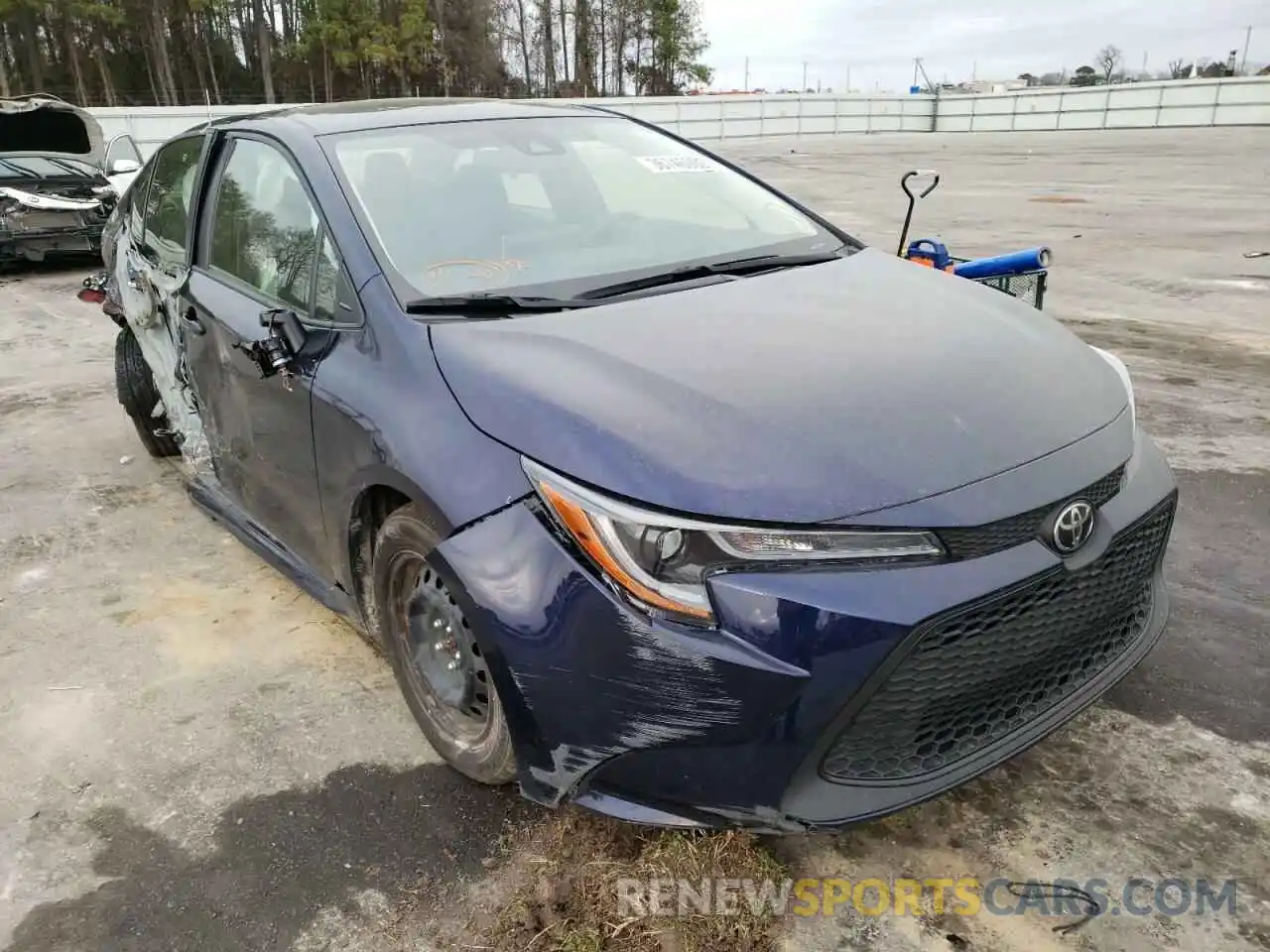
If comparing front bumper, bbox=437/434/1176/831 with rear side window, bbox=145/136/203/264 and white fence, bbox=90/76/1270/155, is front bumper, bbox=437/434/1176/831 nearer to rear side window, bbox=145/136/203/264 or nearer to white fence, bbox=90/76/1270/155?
rear side window, bbox=145/136/203/264

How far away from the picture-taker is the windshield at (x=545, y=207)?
2699 millimetres

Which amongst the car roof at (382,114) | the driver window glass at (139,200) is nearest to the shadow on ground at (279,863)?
the car roof at (382,114)

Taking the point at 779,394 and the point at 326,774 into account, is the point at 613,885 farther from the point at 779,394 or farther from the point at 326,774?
the point at 779,394

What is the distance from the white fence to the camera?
3256cm

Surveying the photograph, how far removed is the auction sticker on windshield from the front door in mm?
1182

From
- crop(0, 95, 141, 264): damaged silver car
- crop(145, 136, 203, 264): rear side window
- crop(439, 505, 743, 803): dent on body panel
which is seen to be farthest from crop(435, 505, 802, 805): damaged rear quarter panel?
crop(0, 95, 141, 264): damaged silver car

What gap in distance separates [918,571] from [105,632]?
9.43 ft

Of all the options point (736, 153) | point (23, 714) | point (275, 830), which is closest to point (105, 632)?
point (23, 714)

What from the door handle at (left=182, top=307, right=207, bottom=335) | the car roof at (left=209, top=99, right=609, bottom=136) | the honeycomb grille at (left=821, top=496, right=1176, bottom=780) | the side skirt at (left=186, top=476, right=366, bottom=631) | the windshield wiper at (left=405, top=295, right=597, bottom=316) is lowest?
the side skirt at (left=186, top=476, right=366, bottom=631)

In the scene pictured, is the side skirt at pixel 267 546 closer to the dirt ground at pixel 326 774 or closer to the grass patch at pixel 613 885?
the dirt ground at pixel 326 774

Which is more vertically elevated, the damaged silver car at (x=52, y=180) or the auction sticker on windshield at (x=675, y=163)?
the auction sticker on windshield at (x=675, y=163)

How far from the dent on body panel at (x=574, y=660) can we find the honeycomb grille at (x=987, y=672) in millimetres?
302

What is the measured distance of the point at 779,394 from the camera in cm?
209

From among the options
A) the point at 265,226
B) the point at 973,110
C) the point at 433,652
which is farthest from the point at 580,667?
the point at 973,110
